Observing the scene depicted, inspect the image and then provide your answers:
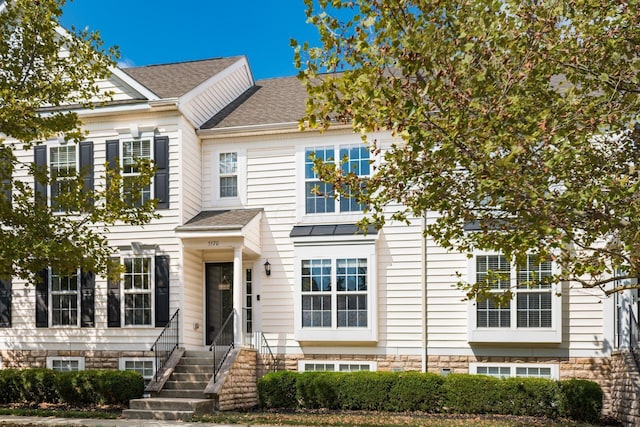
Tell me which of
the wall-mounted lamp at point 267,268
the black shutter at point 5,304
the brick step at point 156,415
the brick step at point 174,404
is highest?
the wall-mounted lamp at point 267,268

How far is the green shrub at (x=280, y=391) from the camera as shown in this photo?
15.9 metres

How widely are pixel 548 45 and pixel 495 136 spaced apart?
138cm

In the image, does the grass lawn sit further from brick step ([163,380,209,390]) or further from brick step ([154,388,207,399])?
brick step ([163,380,209,390])

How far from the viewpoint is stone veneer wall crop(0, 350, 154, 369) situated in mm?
17875

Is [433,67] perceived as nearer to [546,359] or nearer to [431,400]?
[431,400]

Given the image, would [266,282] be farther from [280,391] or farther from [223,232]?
[280,391]

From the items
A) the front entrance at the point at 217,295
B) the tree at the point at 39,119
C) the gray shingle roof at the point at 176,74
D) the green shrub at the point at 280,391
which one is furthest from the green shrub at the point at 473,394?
the gray shingle roof at the point at 176,74

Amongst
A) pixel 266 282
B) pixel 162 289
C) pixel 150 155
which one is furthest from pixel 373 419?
pixel 150 155

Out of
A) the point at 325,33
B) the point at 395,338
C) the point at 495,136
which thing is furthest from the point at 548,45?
the point at 395,338

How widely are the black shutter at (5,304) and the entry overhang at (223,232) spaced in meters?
5.00

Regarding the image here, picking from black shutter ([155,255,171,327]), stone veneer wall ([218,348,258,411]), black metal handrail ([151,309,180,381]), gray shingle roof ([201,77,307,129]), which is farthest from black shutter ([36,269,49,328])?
gray shingle roof ([201,77,307,129])

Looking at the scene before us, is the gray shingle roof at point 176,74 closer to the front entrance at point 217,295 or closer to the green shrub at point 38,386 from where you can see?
the front entrance at point 217,295

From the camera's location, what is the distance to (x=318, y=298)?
17.5 m

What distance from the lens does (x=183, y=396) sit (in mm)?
15812
